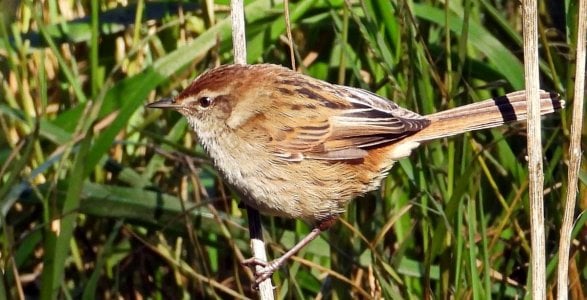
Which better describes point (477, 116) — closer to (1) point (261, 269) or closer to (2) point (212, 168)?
(1) point (261, 269)

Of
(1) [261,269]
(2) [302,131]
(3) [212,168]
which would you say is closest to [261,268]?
(1) [261,269]

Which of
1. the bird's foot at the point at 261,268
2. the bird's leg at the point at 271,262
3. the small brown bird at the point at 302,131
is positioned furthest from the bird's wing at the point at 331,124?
the bird's foot at the point at 261,268

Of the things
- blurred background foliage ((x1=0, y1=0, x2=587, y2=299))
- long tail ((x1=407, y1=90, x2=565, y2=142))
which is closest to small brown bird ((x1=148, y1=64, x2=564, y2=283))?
long tail ((x1=407, y1=90, x2=565, y2=142))

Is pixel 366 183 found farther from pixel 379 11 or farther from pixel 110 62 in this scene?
pixel 110 62

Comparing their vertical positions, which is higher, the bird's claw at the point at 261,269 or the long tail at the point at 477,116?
the long tail at the point at 477,116

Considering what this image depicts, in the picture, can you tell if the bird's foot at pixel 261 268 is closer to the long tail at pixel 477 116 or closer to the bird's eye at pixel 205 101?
the bird's eye at pixel 205 101

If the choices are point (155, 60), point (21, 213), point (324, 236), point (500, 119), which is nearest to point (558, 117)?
point (500, 119)
